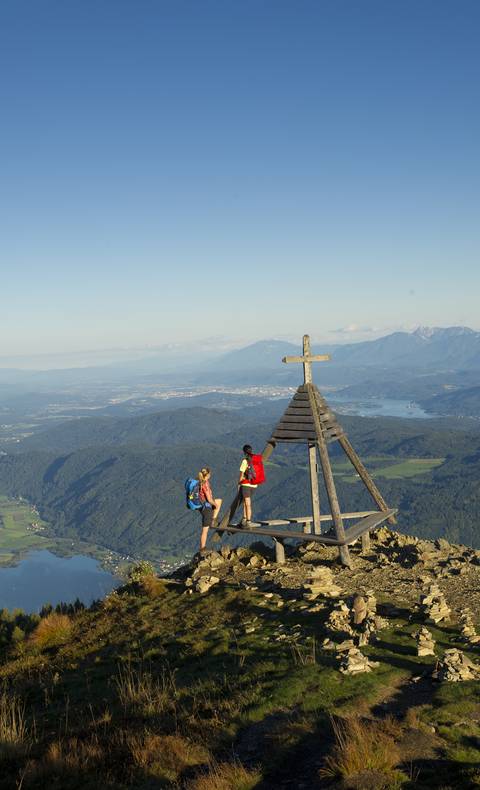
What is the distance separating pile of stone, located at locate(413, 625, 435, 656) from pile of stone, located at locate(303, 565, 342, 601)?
342 centimetres

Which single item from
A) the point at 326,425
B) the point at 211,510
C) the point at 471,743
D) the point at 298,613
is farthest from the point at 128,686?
the point at 326,425

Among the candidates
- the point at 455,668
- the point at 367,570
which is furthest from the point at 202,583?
the point at 455,668

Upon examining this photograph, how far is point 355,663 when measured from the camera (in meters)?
10.7

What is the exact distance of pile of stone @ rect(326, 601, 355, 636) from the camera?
1247cm

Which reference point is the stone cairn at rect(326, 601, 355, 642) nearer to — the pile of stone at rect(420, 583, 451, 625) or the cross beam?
the pile of stone at rect(420, 583, 451, 625)

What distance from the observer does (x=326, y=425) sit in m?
19.8

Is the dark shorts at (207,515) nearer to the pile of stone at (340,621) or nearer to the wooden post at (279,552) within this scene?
the wooden post at (279,552)

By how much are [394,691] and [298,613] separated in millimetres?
4680

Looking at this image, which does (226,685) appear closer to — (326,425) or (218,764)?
(218,764)

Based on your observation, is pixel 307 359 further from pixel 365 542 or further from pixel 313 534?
pixel 365 542

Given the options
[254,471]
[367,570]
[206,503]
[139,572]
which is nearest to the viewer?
[367,570]

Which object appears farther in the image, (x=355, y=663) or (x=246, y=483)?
(x=246, y=483)

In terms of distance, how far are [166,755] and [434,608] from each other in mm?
7710

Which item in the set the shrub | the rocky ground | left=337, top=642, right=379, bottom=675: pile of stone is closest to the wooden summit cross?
the rocky ground
